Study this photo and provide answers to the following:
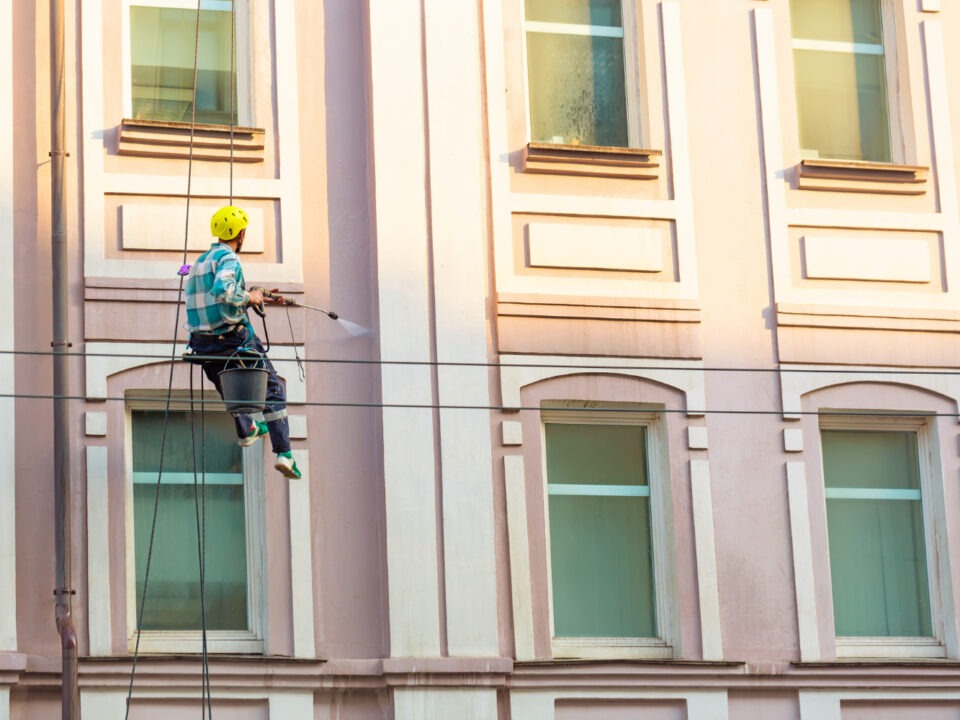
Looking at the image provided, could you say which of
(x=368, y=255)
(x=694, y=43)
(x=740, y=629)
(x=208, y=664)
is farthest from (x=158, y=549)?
(x=694, y=43)

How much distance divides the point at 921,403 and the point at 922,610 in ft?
4.97

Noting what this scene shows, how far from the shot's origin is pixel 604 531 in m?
17.3

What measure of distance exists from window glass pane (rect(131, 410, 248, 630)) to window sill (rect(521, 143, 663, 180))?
2938 millimetres

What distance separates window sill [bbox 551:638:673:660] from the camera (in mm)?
16812

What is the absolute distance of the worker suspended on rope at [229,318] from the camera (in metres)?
15.4

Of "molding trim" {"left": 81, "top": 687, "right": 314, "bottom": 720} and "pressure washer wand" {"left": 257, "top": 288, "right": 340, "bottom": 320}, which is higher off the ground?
"pressure washer wand" {"left": 257, "top": 288, "right": 340, "bottom": 320}

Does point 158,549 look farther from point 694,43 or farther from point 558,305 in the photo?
point 694,43

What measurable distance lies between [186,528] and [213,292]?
2029 mm

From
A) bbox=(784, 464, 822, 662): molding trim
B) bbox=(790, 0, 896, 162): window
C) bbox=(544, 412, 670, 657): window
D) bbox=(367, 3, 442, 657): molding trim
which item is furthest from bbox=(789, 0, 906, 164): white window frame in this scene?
bbox=(367, 3, 442, 657): molding trim

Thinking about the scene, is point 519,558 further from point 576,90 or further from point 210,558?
point 576,90

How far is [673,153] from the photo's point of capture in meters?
17.8

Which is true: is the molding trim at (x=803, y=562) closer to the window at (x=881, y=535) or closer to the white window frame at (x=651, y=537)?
the window at (x=881, y=535)

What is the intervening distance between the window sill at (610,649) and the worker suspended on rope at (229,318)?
2.33 m

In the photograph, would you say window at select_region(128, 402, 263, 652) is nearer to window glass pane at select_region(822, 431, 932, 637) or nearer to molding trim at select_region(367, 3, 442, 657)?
molding trim at select_region(367, 3, 442, 657)
